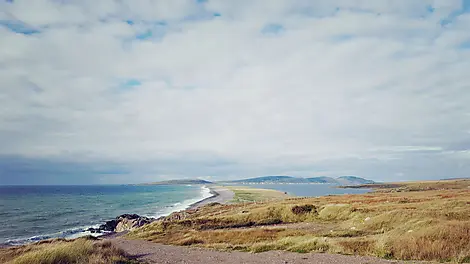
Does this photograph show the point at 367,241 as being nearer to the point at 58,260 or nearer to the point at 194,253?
the point at 194,253

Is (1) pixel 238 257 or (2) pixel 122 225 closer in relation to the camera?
(1) pixel 238 257

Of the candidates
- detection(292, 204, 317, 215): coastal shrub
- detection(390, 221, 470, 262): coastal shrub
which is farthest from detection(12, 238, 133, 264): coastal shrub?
detection(292, 204, 317, 215): coastal shrub

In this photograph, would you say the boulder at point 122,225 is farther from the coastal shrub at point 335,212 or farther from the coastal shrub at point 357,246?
the coastal shrub at point 357,246

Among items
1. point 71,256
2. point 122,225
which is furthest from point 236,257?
point 122,225

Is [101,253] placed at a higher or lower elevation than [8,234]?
higher

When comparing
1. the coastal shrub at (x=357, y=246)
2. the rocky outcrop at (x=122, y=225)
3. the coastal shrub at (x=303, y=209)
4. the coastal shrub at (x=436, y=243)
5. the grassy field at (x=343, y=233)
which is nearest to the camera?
the coastal shrub at (x=436, y=243)

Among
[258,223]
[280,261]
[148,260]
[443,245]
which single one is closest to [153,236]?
[258,223]

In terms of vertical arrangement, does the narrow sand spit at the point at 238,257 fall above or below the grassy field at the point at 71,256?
below

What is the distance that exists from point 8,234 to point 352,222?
4928cm

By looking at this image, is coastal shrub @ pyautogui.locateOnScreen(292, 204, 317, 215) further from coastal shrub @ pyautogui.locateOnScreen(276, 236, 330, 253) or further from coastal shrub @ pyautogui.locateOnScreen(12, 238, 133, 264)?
coastal shrub @ pyautogui.locateOnScreen(12, 238, 133, 264)

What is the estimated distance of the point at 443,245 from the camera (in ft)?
66.0

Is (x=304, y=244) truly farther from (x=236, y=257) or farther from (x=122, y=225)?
(x=122, y=225)

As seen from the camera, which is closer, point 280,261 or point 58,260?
point 58,260

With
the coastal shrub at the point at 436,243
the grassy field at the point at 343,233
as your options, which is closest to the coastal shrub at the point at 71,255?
the grassy field at the point at 343,233
